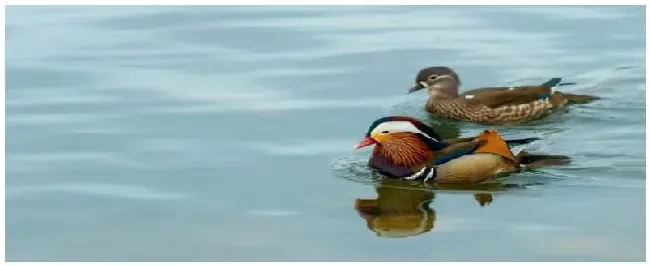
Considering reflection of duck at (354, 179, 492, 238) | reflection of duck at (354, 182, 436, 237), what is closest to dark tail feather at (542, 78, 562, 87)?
reflection of duck at (354, 179, 492, 238)

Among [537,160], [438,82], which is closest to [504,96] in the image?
[438,82]

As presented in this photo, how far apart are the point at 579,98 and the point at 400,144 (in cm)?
299

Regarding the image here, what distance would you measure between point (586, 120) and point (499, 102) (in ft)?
2.41

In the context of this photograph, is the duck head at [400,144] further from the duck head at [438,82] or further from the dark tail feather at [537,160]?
the duck head at [438,82]

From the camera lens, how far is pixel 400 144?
10.5 metres

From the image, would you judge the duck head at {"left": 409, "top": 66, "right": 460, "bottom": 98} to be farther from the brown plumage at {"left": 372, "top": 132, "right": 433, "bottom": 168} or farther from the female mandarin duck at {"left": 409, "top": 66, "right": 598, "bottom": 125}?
the brown plumage at {"left": 372, "top": 132, "right": 433, "bottom": 168}

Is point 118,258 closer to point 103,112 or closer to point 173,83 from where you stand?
point 103,112

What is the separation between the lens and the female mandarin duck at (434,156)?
33.9 feet

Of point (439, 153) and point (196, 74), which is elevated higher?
point (196, 74)

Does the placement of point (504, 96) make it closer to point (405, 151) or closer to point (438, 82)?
point (438, 82)

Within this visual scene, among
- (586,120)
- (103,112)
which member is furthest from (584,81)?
(103,112)

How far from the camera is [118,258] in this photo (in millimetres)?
8828

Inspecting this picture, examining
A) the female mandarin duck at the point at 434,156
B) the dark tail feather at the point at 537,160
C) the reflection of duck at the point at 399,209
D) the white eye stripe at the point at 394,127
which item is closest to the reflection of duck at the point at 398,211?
the reflection of duck at the point at 399,209

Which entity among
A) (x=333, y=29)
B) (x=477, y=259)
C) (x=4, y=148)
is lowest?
(x=477, y=259)
